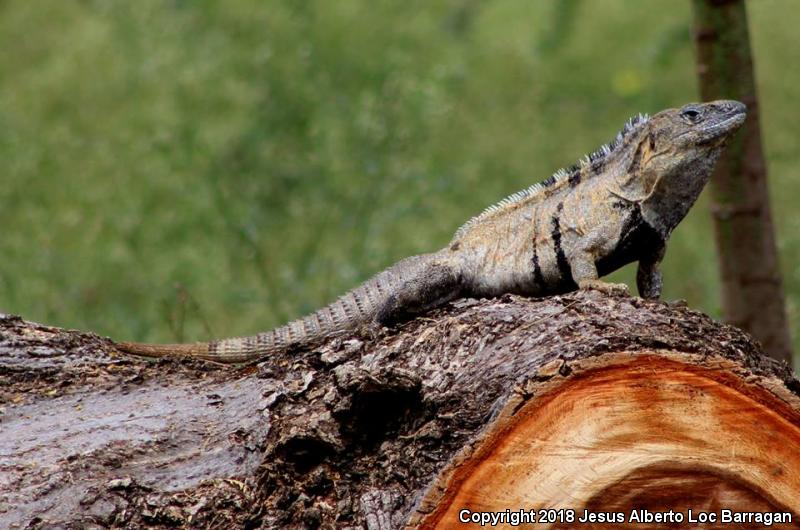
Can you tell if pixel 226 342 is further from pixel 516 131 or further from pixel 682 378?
pixel 516 131

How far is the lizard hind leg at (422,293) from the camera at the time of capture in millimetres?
4977

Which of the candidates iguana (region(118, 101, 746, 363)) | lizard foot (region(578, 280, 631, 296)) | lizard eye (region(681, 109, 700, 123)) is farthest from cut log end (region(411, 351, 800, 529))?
lizard eye (region(681, 109, 700, 123))

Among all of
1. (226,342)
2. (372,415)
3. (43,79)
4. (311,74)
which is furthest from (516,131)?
(372,415)

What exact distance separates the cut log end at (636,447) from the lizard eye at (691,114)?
1.85m

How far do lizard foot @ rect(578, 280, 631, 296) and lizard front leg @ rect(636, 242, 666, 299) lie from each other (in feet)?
1.43

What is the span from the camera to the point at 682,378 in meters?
3.53

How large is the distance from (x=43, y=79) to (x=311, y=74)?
386 cm

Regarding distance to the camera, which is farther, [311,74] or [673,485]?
[311,74]

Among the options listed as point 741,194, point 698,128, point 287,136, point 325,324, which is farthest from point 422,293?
point 287,136

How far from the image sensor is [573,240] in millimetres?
5125

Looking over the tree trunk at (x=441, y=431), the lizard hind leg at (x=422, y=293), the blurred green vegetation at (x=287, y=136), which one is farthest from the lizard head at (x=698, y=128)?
the blurred green vegetation at (x=287, y=136)

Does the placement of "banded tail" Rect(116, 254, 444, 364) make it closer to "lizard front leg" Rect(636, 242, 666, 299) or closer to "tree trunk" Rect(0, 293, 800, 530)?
"tree trunk" Rect(0, 293, 800, 530)

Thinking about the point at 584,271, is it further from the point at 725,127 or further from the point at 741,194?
the point at 741,194

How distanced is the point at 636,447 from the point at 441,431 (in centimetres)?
61
